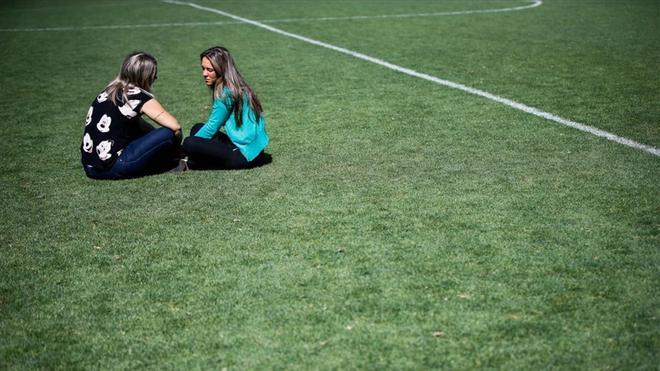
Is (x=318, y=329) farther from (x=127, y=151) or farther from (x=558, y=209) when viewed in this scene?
(x=127, y=151)

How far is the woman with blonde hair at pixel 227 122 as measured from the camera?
21.7 ft

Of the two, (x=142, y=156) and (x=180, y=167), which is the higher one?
(x=142, y=156)

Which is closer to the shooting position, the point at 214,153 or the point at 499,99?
the point at 214,153

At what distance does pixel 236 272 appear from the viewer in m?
4.60

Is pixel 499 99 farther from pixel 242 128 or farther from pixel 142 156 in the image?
pixel 142 156

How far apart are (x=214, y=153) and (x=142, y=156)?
595 millimetres

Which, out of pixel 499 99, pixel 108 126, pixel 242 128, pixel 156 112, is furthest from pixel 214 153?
pixel 499 99

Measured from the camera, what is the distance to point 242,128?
680cm

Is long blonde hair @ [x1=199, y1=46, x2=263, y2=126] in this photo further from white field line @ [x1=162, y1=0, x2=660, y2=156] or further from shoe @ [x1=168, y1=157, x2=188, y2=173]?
white field line @ [x1=162, y1=0, x2=660, y2=156]

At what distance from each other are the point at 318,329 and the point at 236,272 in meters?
0.91

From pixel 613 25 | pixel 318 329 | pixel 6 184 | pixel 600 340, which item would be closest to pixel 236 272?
pixel 318 329

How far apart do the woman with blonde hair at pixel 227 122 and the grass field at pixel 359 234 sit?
189 mm

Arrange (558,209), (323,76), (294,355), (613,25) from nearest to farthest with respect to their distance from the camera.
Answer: (294,355), (558,209), (323,76), (613,25)

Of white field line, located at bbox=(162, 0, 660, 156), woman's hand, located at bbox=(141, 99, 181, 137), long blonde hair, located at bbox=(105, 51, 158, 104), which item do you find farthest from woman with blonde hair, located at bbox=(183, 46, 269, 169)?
white field line, located at bbox=(162, 0, 660, 156)
